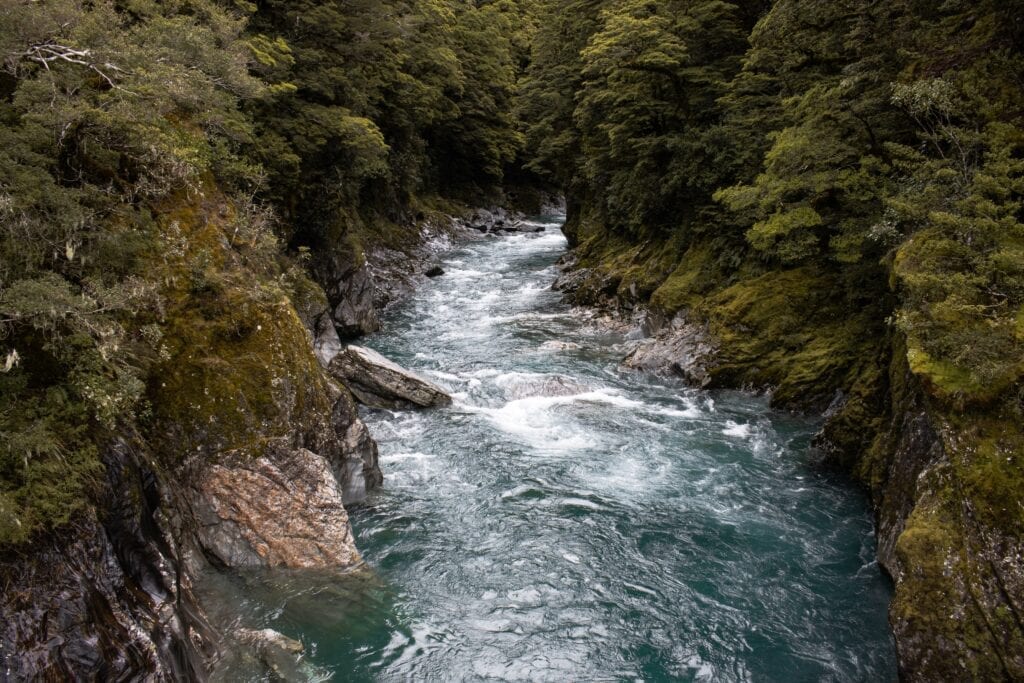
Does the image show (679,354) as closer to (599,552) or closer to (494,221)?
(599,552)

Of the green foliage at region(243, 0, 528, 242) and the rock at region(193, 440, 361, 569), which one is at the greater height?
the green foliage at region(243, 0, 528, 242)

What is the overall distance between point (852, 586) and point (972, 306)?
386 cm

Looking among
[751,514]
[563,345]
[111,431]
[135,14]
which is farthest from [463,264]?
[111,431]

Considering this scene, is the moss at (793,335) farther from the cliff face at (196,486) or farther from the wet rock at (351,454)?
the cliff face at (196,486)

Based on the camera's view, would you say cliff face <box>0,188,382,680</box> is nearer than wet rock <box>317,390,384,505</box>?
Yes

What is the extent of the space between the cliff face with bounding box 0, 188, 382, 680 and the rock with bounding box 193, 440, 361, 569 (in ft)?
0.05

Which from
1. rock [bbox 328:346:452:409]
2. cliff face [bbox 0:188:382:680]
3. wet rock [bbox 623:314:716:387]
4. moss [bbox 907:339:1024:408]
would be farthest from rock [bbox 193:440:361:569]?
wet rock [bbox 623:314:716:387]

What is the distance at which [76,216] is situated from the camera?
6930mm

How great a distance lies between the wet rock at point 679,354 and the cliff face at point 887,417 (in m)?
0.04

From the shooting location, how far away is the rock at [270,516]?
830cm

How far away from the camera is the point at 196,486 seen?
8.32 meters

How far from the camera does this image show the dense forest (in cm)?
624

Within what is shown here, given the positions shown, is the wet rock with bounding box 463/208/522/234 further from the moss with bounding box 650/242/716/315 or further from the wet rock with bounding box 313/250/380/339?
the moss with bounding box 650/242/716/315

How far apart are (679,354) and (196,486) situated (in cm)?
1164
